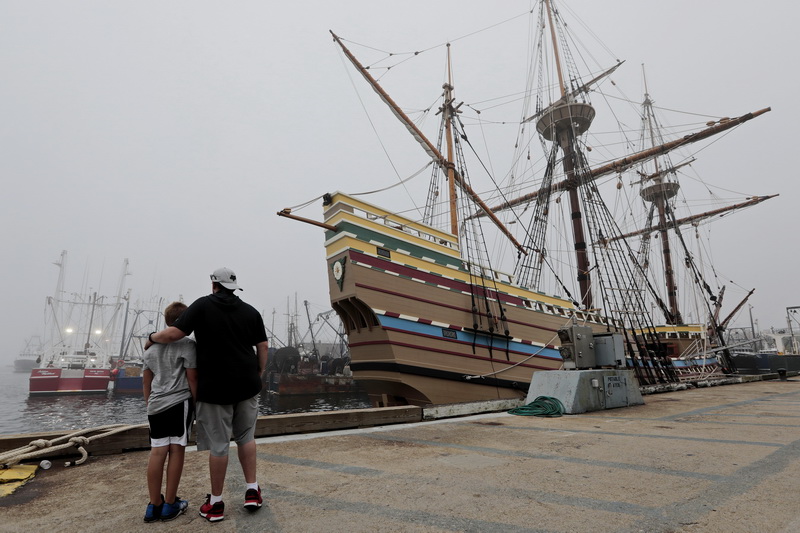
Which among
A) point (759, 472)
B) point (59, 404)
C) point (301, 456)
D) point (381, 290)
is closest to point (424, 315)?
point (381, 290)

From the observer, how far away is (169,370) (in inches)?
109

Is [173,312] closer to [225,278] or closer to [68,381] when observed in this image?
[225,278]

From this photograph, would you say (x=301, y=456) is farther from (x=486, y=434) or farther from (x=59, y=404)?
(x=59, y=404)

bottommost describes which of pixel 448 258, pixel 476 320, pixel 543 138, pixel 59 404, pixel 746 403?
pixel 59 404

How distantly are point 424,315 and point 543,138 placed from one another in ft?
71.4

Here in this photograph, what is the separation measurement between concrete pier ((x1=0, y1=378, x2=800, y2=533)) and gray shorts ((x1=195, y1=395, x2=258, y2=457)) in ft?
1.43

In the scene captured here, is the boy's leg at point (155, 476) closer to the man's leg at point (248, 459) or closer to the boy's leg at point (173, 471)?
the boy's leg at point (173, 471)

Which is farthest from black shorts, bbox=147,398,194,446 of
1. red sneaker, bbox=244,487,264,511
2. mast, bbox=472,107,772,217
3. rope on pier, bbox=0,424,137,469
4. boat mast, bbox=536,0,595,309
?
boat mast, bbox=536,0,595,309

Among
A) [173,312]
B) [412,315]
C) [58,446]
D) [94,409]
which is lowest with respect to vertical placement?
[94,409]

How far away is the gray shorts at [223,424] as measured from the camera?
2.62 metres

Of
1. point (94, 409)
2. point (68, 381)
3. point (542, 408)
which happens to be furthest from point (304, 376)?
point (542, 408)

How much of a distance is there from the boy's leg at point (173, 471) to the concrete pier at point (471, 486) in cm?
17

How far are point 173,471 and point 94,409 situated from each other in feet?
133

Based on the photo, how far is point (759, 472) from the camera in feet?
11.0
